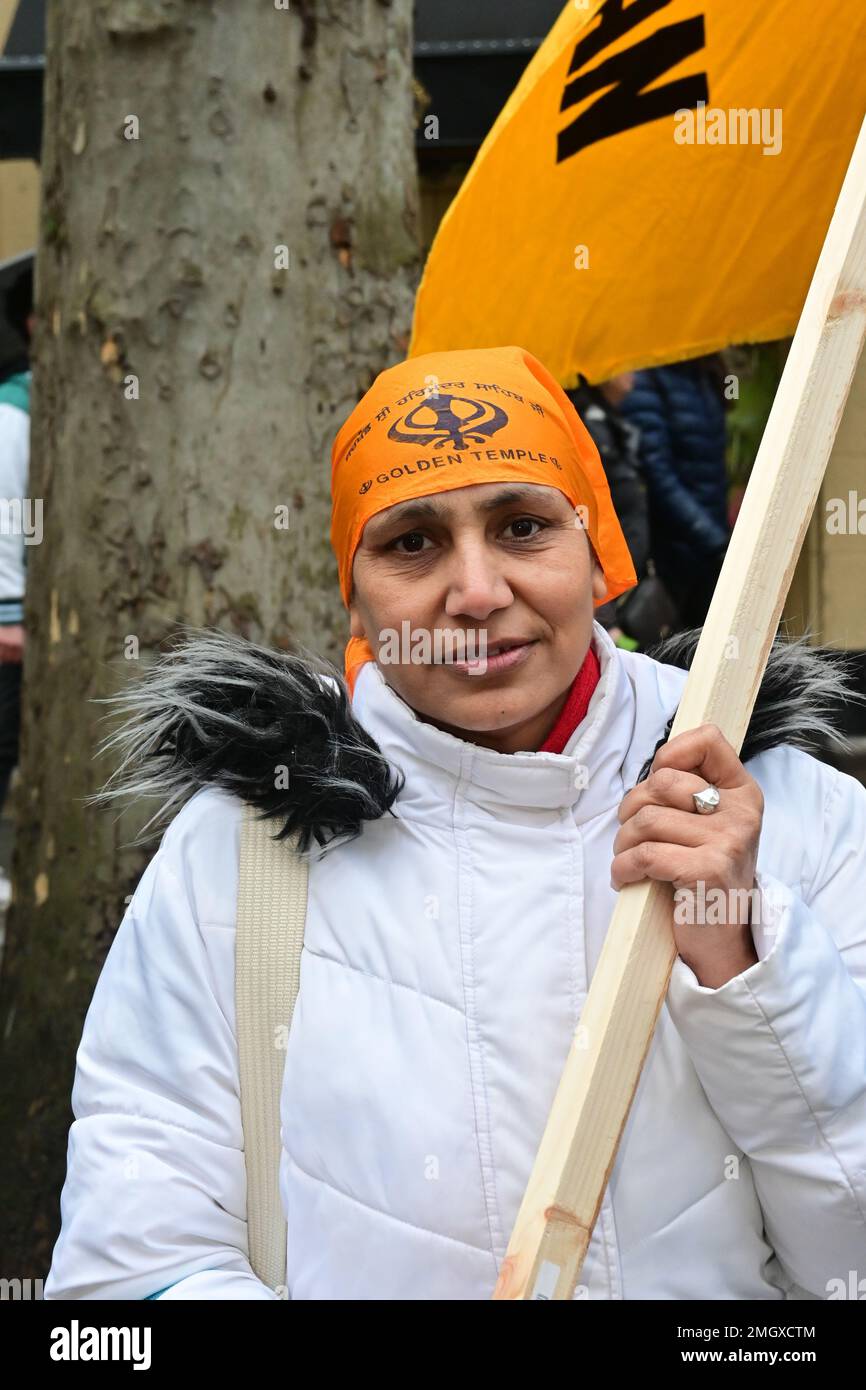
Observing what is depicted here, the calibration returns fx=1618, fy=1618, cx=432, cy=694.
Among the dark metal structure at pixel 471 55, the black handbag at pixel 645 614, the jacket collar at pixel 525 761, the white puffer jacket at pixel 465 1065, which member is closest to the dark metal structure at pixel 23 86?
the dark metal structure at pixel 471 55

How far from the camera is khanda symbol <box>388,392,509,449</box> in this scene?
1.93m

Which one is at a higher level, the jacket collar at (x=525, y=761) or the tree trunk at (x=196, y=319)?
the tree trunk at (x=196, y=319)

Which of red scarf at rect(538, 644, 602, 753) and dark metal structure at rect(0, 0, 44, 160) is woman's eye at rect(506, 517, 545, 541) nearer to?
red scarf at rect(538, 644, 602, 753)

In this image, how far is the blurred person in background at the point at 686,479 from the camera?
559 cm

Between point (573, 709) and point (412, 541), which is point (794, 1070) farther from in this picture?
point (412, 541)

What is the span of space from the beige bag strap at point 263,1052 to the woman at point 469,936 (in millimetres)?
16

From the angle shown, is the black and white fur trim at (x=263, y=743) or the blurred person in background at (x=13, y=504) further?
the blurred person in background at (x=13, y=504)

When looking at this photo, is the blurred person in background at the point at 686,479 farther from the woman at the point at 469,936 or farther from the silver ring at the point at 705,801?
the silver ring at the point at 705,801

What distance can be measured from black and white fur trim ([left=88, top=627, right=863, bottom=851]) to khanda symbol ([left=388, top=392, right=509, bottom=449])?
34 cm

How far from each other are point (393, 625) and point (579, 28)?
1546mm

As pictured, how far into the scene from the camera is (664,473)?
5.65 meters

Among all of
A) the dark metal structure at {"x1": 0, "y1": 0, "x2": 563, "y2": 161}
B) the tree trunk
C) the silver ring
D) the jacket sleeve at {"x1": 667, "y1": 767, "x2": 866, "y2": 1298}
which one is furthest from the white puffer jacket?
the dark metal structure at {"x1": 0, "y1": 0, "x2": 563, "y2": 161}
